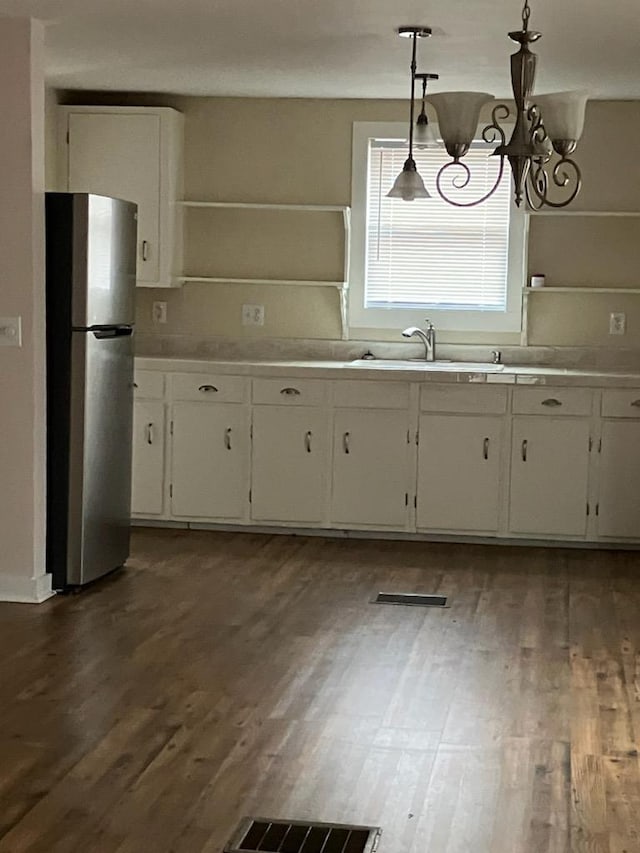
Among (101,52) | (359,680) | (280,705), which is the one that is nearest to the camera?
(280,705)

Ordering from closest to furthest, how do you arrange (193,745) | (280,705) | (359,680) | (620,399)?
(193,745)
(280,705)
(359,680)
(620,399)

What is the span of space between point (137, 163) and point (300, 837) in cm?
469

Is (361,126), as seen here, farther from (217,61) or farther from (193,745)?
(193,745)

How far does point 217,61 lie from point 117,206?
2.90 ft

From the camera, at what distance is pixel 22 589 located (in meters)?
5.28

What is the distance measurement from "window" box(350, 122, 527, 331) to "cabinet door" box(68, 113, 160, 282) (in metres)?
1.10

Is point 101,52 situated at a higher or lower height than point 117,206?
higher

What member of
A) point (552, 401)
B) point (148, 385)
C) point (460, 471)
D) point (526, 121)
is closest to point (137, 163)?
point (148, 385)

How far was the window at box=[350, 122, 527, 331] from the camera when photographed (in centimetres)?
702

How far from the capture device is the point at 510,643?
4863 millimetres

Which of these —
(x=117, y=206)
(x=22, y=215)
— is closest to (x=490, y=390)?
(x=117, y=206)

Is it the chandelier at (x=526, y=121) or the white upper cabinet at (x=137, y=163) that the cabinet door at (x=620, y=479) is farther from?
the chandelier at (x=526, y=121)

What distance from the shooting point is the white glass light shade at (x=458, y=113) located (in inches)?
146

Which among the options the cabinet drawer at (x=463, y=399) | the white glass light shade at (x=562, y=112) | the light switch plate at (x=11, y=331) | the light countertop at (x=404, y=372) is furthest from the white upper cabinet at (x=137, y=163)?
the white glass light shade at (x=562, y=112)
